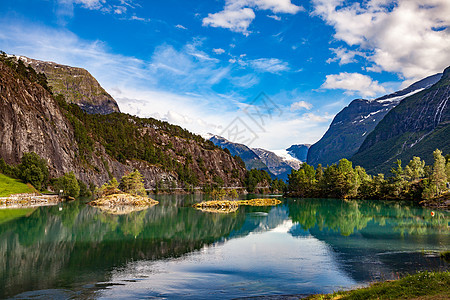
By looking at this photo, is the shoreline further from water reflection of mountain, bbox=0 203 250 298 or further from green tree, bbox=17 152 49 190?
water reflection of mountain, bbox=0 203 250 298

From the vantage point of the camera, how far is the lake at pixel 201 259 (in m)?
21.7

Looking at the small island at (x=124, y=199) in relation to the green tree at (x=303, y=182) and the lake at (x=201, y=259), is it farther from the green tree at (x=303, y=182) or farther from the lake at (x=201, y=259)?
the green tree at (x=303, y=182)

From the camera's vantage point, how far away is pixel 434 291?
52.2 ft

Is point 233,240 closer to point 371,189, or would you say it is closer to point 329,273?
point 329,273

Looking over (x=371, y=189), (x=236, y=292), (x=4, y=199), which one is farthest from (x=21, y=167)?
(x=371, y=189)

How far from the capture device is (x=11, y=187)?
316 ft

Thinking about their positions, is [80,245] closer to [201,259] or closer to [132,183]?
[201,259]

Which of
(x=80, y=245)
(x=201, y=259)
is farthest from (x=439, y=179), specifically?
(x=80, y=245)

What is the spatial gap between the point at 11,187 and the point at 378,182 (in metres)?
136

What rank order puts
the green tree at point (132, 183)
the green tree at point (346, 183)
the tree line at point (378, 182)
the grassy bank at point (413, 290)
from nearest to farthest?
the grassy bank at point (413, 290)
the tree line at point (378, 182)
the green tree at point (132, 183)
the green tree at point (346, 183)

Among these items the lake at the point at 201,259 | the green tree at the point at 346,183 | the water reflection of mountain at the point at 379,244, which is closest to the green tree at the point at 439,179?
Result: the green tree at the point at 346,183

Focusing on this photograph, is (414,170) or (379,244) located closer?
(379,244)

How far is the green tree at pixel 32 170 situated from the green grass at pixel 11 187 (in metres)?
3.39

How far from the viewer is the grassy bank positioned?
15650 mm
